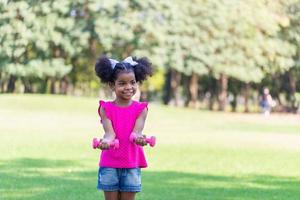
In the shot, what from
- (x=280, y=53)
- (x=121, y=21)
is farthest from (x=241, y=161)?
(x=280, y=53)

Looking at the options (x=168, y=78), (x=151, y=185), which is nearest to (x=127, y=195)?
(x=151, y=185)

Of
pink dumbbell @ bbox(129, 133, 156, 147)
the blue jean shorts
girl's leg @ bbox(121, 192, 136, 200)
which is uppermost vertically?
pink dumbbell @ bbox(129, 133, 156, 147)

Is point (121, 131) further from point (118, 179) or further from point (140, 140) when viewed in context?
point (118, 179)

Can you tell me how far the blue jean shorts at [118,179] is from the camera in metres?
6.08

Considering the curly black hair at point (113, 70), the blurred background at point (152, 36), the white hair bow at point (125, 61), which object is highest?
the blurred background at point (152, 36)

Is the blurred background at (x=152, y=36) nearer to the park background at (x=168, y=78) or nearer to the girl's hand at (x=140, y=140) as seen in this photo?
the park background at (x=168, y=78)

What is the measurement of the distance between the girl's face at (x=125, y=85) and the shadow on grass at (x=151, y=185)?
3436 millimetres

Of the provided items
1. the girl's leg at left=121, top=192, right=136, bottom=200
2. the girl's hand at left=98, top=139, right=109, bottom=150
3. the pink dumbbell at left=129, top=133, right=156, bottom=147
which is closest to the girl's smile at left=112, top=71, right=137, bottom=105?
the pink dumbbell at left=129, top=133, right=156, bottom=147

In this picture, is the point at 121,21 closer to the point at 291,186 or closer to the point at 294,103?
the point at 294,103

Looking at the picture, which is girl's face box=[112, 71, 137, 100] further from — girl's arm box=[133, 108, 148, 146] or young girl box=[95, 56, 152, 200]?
girl's arm box=[133, 108, 148, 146]

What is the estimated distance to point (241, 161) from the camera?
50.3 feet

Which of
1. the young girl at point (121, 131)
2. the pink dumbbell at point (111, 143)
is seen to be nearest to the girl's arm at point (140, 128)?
the young girl at point (121, 131)

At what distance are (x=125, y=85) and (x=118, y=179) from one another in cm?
78

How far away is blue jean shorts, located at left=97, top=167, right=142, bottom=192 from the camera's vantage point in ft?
20.0
